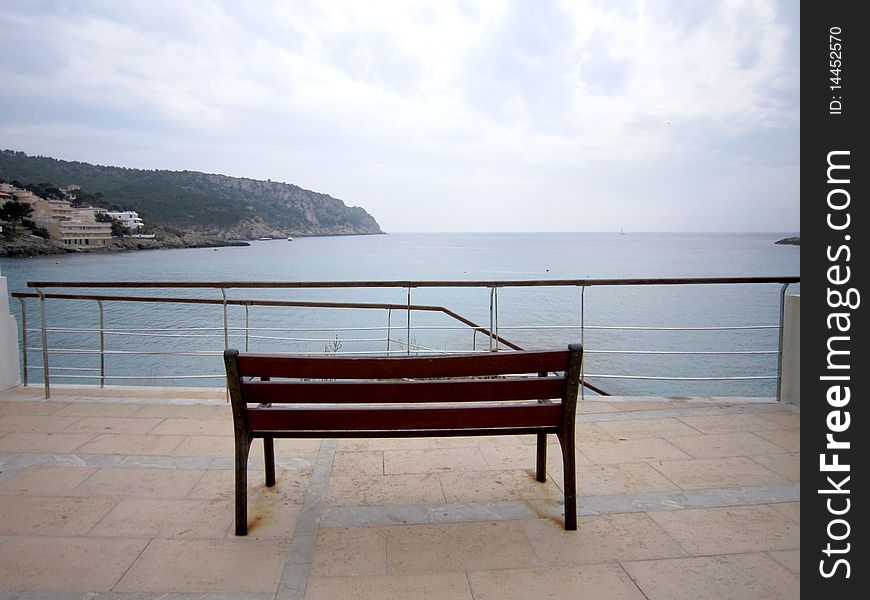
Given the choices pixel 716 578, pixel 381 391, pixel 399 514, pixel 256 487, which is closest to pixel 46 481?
pixel 256 487

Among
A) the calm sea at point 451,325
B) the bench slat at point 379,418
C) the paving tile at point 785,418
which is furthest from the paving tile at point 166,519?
the calm sea at point 451,325

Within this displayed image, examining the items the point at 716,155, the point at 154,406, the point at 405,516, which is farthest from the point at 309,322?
the point at 716,155

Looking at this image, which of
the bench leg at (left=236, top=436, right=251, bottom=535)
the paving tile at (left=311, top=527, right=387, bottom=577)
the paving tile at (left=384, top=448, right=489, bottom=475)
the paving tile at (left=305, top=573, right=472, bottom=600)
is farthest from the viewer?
the paving tile at (left=384, top=448, right=489, bottom=475)

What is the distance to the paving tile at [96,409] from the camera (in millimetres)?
4012

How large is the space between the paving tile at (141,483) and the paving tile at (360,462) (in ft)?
2.43

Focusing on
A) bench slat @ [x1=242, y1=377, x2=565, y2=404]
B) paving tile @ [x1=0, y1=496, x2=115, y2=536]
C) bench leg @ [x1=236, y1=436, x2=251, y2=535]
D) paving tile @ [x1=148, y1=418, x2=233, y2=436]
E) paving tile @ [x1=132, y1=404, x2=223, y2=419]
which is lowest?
paving tile @ [x1=0, y1=496, x2=115, y2=536]

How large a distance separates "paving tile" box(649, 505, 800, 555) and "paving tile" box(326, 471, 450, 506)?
3.48 feet

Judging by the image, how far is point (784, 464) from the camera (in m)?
3.11

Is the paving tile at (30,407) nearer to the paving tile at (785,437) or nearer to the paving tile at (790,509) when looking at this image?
the paving tile at (790,509)

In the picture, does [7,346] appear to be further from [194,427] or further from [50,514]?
[50,514]

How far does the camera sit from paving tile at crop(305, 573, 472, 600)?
1872 mm

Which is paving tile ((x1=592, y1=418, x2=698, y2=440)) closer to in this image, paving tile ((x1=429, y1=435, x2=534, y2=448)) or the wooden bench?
paving tile ((x1=429, y1=435, x2=534, y2=448))

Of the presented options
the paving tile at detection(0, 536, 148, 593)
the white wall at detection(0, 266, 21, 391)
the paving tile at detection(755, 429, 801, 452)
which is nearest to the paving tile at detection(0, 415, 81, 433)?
the white wall at detection(0, 266, 21, 391)
